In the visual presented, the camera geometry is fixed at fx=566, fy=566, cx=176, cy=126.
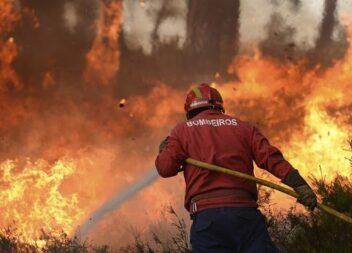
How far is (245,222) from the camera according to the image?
402 cm

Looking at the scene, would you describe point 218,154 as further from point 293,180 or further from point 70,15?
point 70,15

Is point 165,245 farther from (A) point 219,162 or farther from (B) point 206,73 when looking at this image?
(B) point 206,73

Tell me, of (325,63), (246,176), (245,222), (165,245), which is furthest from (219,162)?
(325,63)

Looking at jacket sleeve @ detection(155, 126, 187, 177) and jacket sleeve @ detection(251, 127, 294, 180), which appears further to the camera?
jacket sleeve @ detection(155, 126, 187, 177)

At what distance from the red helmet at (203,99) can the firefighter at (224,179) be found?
0.10 meters

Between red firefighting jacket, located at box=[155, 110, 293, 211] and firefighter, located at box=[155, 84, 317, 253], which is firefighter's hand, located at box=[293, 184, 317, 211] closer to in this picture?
firefighter, located at box=[155, 84, 317, 253]

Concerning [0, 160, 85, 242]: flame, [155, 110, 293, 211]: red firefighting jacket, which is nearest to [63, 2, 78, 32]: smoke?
[0, 160, 85, 242]: flame

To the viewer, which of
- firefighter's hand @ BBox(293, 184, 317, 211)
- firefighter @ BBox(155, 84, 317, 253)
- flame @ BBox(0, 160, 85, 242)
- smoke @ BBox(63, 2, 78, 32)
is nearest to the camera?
firefighter @ BBox(155, 84, 317, 253)

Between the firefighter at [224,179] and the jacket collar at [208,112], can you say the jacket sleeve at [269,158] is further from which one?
the jacket collar at [208,112]

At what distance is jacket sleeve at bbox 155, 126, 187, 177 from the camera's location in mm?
4285

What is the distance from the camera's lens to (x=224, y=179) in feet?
13.7

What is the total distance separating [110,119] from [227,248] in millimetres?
11593

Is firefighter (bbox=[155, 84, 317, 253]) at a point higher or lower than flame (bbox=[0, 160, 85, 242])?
lower

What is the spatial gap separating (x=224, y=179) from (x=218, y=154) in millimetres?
197
